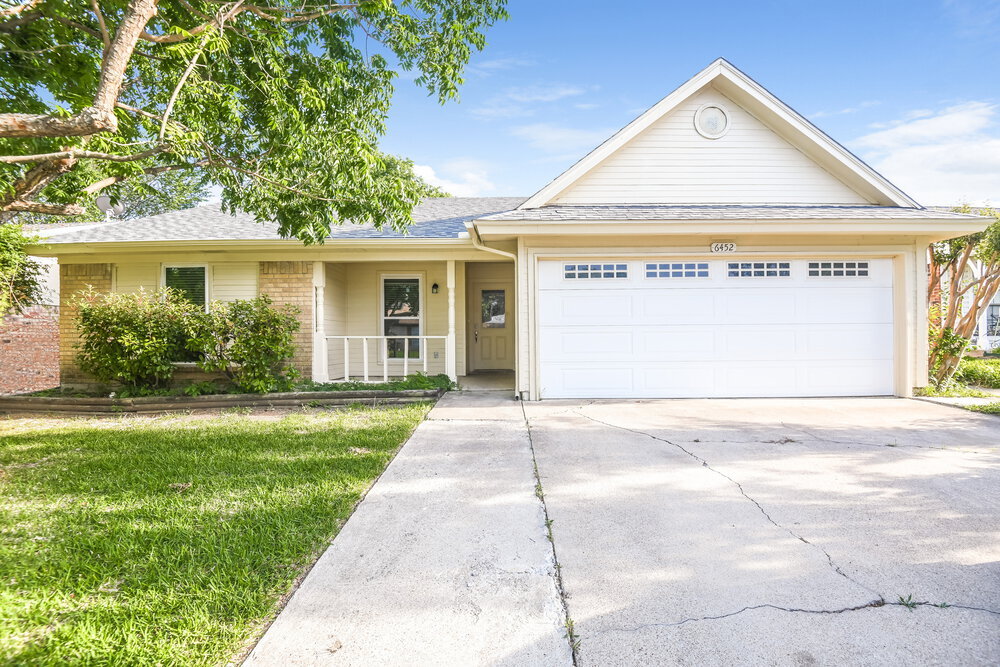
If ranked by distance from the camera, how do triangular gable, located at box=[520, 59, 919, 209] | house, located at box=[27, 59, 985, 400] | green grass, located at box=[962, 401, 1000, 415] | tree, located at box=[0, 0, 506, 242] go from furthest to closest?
triangular gable, located at box=[520, 59, 919, 209] → house, located at box=[27, 59, 985, 400] → green grass, located at box=[962, 401, 1000, 415] → tree, located at box=[0, 0, 506, 242]

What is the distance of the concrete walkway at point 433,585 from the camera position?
200 centimetres

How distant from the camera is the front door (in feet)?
40.2

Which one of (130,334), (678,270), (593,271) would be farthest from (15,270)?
(678,270)

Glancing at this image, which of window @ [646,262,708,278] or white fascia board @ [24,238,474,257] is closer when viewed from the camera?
window @ [646,262,708,278]

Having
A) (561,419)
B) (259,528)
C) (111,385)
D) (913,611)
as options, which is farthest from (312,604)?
(111,385)

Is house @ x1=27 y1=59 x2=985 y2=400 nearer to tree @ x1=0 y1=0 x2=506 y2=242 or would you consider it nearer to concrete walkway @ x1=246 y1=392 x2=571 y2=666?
tree @ x1=0 y1=0 x2=506 y2=242

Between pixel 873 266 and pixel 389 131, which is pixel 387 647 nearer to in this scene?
pixel 389 131

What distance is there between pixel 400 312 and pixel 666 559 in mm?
9253

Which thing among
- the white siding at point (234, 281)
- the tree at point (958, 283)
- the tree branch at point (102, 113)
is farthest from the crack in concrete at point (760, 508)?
the white siding at point (234, 281)

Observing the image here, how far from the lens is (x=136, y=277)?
10086 millimetres

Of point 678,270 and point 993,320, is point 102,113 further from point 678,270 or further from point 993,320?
point 993,320

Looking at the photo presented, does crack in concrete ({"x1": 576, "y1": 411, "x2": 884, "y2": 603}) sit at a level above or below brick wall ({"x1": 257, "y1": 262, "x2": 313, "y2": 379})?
below

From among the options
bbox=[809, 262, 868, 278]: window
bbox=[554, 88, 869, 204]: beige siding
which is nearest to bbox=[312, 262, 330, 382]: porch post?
bbox=[554, 88, 869, 204]: beige siding

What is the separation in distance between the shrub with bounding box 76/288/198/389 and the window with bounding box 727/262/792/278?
32.0 feet
